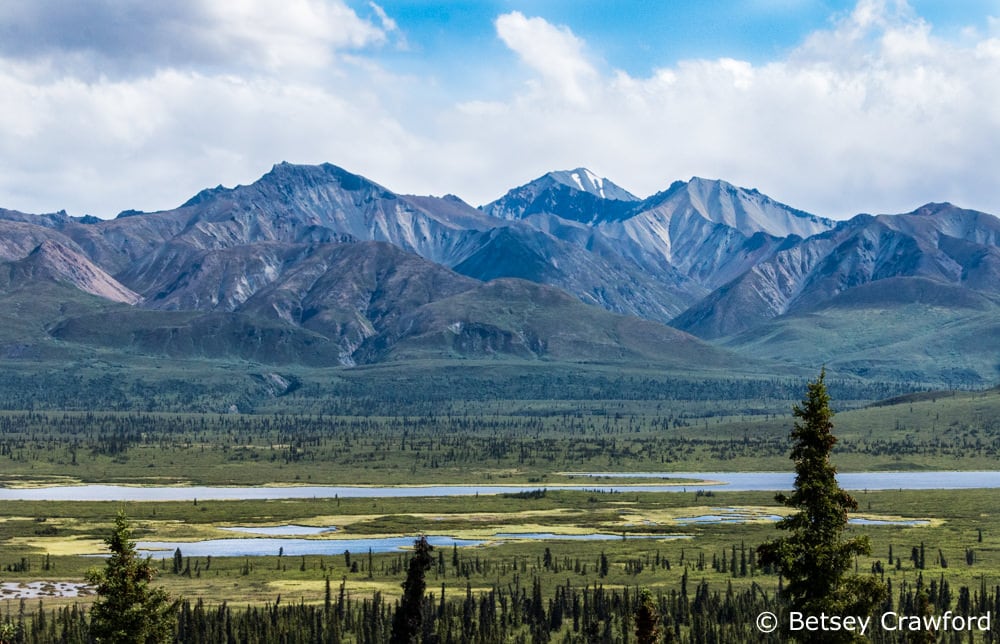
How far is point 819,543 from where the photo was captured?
38781 millimetres

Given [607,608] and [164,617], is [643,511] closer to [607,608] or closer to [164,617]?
[607,608]

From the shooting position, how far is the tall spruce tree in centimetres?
3853

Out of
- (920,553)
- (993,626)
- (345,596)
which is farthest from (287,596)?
(920,553)

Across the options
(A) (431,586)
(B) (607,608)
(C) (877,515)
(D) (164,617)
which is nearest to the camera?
(D) (164,617)

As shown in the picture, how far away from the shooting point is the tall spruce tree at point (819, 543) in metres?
38.5

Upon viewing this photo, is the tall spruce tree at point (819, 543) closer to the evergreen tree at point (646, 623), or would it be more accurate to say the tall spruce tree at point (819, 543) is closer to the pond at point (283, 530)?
the evergreen tree at point (646, 623)

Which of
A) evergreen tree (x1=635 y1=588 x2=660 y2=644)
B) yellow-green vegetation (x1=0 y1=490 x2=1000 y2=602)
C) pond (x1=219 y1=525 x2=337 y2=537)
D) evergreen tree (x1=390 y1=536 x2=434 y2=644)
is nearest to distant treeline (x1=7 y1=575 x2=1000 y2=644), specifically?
yellow-green vegetation (x1=0 y1=490 x2=1000 y2=602)

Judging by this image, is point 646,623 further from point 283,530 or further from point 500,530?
point 283,530

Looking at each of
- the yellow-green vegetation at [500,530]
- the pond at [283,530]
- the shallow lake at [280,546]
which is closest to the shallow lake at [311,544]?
→ the shallow lake at [280,546]

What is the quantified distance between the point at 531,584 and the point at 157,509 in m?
80.5

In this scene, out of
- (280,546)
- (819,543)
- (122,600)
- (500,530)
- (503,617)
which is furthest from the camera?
(500,530)

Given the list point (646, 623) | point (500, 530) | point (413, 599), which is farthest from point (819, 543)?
point (500, 530)

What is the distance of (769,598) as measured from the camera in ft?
337

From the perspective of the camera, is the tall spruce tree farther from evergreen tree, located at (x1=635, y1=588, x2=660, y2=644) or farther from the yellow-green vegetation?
the yellow-green vegetation
